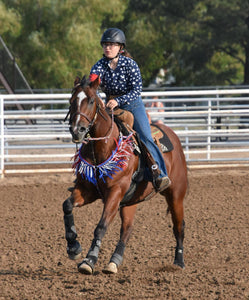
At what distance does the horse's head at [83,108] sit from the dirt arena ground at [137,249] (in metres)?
1.36

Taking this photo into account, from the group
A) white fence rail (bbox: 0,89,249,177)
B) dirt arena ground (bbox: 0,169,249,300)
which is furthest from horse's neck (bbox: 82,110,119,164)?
white fence rail (bbox: 0,89,249,177)

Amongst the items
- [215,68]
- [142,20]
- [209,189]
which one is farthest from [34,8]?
[209,189]

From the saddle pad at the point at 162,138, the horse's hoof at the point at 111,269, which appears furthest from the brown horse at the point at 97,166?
the saddle pad at the point at 162,138

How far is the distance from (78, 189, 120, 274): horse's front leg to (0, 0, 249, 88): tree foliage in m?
16.2

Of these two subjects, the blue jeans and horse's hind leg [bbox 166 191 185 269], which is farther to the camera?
horse's hind leg [bbox 166 191 185 269]

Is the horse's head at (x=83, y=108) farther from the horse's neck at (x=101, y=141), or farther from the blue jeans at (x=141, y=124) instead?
the blue jeans at (x=141, y=124)

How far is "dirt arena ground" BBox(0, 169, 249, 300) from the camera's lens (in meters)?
4.70

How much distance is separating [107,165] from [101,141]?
22 centimetres

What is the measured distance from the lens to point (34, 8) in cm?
2200

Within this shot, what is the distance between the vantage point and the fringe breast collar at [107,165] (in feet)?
16.1

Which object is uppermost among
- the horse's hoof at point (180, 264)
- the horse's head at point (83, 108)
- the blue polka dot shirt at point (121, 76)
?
the blue polka dot shirt at point (121, 76)

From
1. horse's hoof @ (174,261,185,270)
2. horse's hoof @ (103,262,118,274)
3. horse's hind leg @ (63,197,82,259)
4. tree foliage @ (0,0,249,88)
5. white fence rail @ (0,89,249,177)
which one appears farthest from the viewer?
tree foliage @ (0,0,249,88)

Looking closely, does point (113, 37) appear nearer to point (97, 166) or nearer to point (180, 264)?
point (97, 166)

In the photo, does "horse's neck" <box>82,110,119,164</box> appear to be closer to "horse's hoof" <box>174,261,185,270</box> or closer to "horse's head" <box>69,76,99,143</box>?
"horse's head" <box>69,76,99,143</box>
